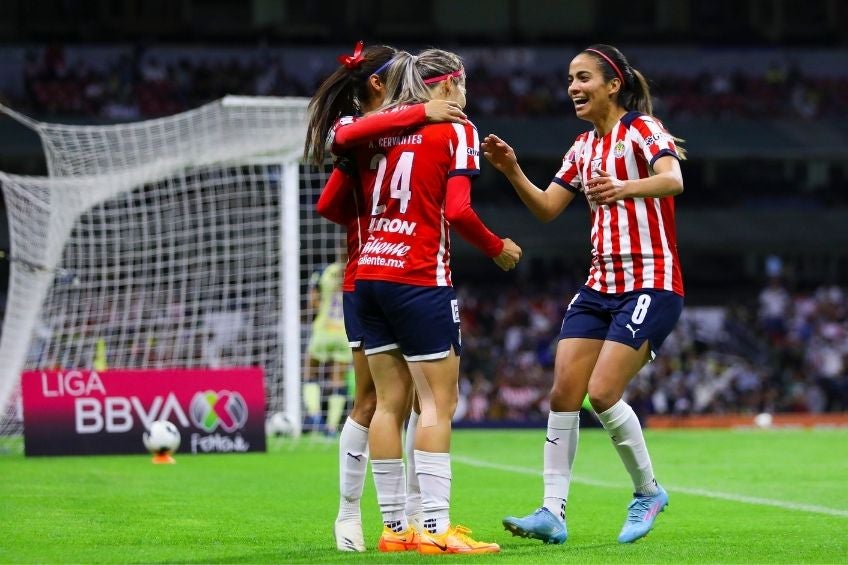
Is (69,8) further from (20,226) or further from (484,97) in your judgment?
(20,226)

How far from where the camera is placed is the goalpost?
47.5ft

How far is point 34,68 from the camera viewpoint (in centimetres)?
3000

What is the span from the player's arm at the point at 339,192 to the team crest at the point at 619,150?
1.30 meters

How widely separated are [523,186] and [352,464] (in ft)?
5.01

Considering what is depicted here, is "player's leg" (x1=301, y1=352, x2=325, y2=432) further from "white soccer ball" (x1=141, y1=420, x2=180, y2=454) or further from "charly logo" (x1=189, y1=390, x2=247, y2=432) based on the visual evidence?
"white soccer ball" (x1=141, y1=420, x2=180, y2=454)

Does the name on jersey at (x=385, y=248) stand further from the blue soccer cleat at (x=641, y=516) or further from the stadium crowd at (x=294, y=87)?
the stadium crowd at (x=294, y=87)

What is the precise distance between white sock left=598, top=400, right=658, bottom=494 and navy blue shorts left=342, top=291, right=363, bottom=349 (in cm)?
121

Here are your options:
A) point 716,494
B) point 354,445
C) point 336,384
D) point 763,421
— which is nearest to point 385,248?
point 354,445

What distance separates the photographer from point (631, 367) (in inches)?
250

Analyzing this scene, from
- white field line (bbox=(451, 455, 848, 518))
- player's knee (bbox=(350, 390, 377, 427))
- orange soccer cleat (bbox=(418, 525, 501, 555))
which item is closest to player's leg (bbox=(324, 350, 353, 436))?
white field line (bbox=(451, 455, 848, 518))

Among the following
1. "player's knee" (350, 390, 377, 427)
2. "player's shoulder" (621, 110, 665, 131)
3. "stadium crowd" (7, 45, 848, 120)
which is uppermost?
"stadium crowd" (7, 45, 848, 120)

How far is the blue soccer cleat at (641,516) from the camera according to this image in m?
6.31

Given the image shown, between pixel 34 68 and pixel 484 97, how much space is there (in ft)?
33.0

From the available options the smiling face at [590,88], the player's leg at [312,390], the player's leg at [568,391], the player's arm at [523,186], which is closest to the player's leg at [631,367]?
the player's leg at [568,391]
